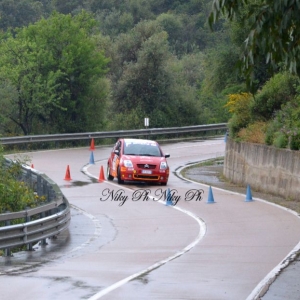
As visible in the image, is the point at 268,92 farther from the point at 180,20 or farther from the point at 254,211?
the point at 180,20

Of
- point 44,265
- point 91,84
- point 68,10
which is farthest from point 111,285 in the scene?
point 68,10

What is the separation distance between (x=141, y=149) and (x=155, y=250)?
12.5 metres

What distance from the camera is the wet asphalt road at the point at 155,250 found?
10805mm

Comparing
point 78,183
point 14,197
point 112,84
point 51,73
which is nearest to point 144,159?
point 78,183

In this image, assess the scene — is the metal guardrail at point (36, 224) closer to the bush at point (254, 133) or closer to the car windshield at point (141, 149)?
the car windshield at point (141, 149)

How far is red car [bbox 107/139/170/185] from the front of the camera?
2584 centimetres

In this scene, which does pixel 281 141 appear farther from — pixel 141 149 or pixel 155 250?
pixel 155 250

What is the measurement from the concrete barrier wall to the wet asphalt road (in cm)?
149

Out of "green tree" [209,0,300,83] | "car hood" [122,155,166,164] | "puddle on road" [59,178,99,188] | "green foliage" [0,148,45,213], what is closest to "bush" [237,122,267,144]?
"car hood" [122,155,166,164]

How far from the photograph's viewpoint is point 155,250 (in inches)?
586

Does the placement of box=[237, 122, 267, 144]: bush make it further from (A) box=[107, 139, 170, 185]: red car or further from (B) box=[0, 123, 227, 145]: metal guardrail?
(B) box=[0, 123, 227, 145]: metal guardrail

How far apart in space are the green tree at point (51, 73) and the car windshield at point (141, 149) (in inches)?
761

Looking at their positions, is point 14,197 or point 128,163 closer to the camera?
point 14,197

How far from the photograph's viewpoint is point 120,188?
1001 inches
